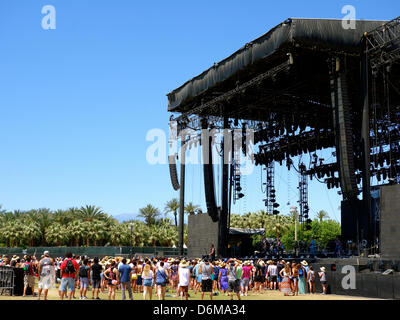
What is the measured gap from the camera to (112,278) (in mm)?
18891

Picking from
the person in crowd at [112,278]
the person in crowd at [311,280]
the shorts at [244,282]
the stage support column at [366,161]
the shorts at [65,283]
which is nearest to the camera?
the shorts at [65,283]

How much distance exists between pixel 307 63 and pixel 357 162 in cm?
1004

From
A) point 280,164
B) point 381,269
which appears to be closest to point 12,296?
point 381,269

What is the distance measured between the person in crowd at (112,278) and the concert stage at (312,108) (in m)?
12.4

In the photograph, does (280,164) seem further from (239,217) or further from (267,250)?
(239,217)

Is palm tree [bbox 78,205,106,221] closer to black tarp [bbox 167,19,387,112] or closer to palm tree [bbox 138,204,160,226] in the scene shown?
palm tree [bbox 138,204,160,226]

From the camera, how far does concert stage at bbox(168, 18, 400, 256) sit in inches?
1056

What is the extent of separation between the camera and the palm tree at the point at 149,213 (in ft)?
260

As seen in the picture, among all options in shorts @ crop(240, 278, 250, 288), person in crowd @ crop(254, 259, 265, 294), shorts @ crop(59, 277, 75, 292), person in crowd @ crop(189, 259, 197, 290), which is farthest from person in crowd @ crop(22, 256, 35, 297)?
person in crowd @ crop(254, 259, 265, 294)

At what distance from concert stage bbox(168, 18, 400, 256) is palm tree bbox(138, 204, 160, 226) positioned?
3601cm

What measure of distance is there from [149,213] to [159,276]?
204 ft

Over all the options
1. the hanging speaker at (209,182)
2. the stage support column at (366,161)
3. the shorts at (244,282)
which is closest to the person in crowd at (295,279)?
the shorts at (244,282)

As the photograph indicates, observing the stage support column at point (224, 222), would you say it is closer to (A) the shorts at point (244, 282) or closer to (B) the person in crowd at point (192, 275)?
(B) the person in crowd at point (192, 275)

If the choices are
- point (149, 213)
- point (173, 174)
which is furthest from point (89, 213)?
point (173, 174)
